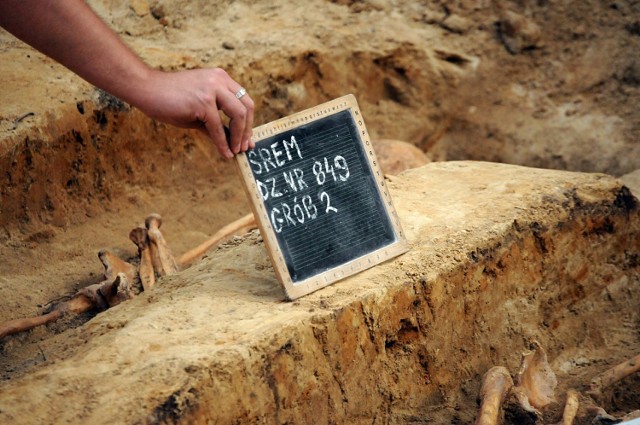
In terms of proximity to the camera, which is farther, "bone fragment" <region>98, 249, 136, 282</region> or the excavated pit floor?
"bone fragment" <region>98, 249, 136, 282</region>

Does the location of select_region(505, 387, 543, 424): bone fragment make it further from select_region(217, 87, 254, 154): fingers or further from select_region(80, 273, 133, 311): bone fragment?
select_region(80, 273, 133, 311): bone fragment

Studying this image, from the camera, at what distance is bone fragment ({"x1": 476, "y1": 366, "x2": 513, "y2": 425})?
3314mm

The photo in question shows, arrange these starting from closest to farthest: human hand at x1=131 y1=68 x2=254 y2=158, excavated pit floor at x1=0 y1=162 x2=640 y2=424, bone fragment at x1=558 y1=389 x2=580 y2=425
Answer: excavated pit floor at x1=0 y1=162 x2=640 y2=424 → human hand at x1=131 y1=68 x2=254 y2=158 → bone fragment at x1=558 y1=389 x2=580 y2=425

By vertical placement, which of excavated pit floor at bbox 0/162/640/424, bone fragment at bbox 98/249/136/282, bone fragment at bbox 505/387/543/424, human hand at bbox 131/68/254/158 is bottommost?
bone fragment at bbox 505/387/543/424

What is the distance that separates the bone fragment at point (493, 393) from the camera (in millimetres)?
3314

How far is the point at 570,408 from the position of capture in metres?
3.56

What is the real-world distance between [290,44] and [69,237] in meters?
2.14

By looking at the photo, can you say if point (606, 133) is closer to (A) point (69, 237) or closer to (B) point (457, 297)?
(B) point (457, 297)

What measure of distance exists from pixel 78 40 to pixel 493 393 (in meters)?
2.05

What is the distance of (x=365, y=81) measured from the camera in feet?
22.0

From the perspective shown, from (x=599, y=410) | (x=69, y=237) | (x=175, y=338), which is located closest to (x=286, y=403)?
(x=175, y=338)

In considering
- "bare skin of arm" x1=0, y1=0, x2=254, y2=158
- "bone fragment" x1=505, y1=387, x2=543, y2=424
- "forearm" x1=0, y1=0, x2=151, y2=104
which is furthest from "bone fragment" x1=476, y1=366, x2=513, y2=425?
"forearm" x1=0, y1=0, x2=151, y2=104

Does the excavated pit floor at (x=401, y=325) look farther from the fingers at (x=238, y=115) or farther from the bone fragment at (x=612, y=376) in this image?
the fingers at (x=238, y=115)

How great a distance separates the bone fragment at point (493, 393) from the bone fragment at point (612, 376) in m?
0.48
